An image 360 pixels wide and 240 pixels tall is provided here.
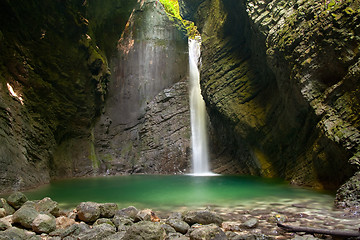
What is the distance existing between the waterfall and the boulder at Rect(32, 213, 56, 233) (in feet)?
40.9

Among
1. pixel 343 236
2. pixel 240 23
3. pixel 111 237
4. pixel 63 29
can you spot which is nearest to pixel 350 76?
pixel 343 236

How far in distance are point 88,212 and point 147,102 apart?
15.5 m

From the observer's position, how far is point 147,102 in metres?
19.4

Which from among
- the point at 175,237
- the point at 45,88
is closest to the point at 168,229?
the point at 175,237

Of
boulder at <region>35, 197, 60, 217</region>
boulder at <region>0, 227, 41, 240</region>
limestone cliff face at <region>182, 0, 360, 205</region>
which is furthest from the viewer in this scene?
limestone cliff face at <region>182, 0, 360, 205</region>

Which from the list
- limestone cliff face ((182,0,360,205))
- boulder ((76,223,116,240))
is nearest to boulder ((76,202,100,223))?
boulder ((76,223,116,240))

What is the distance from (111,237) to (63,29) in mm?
12381

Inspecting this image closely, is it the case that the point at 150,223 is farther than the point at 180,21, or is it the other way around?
the point at 180,21

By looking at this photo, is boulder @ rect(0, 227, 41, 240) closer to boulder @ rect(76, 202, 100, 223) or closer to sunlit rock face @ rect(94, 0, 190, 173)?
boulder @ rect(76, 202, 100, 223)

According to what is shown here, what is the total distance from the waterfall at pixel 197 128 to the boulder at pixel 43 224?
40.9 ft

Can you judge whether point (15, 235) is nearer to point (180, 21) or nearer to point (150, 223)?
point (150, 223)

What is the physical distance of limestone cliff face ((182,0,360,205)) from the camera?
Answer: 274 inches

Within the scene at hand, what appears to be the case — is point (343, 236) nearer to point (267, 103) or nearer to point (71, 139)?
point (267, 103)

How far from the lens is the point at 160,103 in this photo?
19188 millimetres
